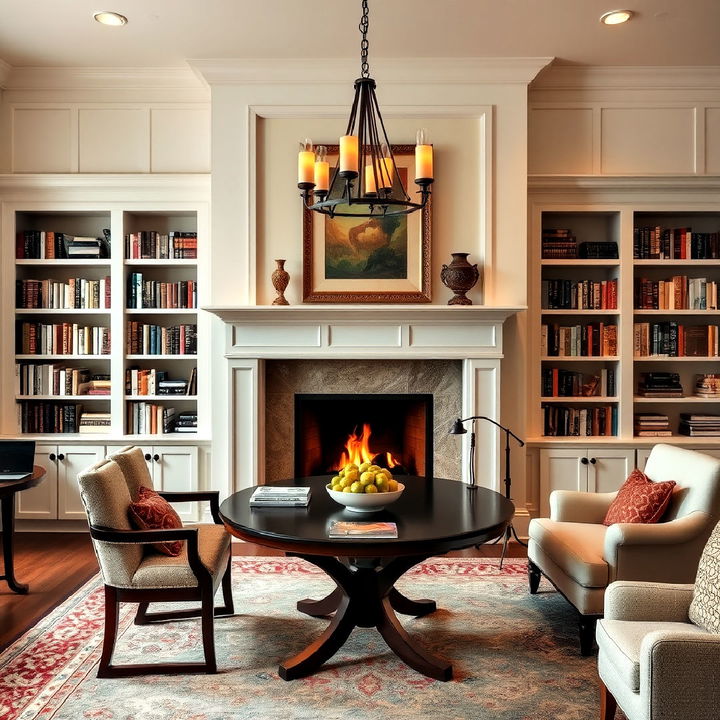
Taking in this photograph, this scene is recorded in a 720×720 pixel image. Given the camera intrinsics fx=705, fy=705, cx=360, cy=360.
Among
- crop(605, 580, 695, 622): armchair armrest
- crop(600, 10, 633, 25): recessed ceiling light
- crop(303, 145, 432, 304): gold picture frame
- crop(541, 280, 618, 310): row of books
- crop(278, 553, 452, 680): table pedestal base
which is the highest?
crop(600, 10, 633, 25): recessed ceiling light

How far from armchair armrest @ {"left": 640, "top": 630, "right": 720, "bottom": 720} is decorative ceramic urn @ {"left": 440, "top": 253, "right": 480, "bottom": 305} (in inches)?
113

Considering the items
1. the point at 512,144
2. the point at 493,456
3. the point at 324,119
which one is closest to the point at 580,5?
the point at 512,144

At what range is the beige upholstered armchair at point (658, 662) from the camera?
1938 mm

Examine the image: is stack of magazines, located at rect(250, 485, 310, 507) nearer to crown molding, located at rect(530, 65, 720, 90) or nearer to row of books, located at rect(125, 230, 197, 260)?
row of books, located at rect(125, 230, 197, 260)

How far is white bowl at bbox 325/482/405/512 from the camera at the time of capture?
2930 mm

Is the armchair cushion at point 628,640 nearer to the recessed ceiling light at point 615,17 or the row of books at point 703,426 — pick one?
the row of books at point 703,426

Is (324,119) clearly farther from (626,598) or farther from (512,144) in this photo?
(626,598)

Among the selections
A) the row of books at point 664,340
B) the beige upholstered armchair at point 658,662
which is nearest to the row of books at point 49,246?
the row of books at point 664,340

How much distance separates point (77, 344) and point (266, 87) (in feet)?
7.38

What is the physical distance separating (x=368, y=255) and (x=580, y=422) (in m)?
1.92

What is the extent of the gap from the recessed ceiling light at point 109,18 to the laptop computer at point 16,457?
2.42 metres

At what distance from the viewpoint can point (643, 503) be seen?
3146mm

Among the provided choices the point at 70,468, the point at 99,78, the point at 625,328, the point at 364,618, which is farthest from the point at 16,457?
the point at 625,328

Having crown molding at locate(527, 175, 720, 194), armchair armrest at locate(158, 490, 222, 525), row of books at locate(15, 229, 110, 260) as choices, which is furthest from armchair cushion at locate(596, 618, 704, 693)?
row of books at locate(15, 229, 110, 260)
